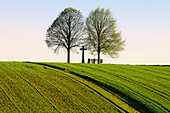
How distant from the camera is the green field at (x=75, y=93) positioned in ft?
58.8

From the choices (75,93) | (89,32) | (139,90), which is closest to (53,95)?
(75,93)

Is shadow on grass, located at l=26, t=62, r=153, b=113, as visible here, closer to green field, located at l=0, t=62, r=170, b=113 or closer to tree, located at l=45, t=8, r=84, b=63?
green field, located at l=0, t=62, r=170, b=113

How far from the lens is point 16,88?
20.7m

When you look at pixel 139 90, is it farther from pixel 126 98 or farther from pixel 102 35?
pixel 102 35

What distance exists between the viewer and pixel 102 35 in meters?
47.7

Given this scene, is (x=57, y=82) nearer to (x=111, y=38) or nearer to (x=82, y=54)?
(x=82, y=54)

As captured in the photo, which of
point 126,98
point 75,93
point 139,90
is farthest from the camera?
point 139,90

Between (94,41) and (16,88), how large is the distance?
28576mm

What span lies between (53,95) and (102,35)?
29574 millimetres

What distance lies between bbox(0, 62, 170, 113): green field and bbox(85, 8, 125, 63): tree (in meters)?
20.3

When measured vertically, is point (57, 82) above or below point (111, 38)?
below

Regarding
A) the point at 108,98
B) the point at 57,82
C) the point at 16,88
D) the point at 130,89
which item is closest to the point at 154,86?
the point at 130,89

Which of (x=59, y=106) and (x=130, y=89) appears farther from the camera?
(x=130, y=89)

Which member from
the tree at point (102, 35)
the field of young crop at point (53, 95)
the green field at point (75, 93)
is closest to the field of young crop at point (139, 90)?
the green field at point (75, 93)
